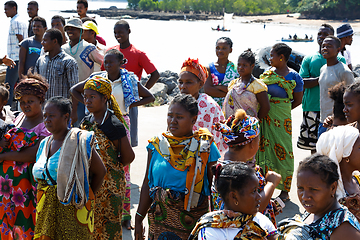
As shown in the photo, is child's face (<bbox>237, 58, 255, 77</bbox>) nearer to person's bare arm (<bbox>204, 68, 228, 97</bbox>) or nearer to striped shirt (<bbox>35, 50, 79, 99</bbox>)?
person's bare arm (<bbox>204, 68, 228, 97</bbox>)

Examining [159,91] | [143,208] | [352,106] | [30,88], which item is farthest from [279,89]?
[159,91]

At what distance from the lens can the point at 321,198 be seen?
2.08 metres

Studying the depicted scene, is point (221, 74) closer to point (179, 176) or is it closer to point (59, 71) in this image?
point (59, 71)

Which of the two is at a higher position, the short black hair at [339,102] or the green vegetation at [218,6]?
the green vegetation at [218,6]

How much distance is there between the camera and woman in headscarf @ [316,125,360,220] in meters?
2.72

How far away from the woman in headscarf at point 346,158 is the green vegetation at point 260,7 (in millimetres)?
63635

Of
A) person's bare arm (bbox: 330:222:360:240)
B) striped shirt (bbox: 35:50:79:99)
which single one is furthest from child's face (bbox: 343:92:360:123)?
striped shirt (bbox: 35:50:79:99)

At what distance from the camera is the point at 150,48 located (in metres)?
34.3

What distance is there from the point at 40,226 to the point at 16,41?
6.69m

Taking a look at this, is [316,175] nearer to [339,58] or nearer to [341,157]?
[341,157]

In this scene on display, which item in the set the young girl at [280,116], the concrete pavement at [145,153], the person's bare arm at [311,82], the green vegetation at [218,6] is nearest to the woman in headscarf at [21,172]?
the concrete pavement at [145,153]

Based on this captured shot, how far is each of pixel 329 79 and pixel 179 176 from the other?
3197 millimetres

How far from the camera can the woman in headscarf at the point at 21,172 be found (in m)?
3.22

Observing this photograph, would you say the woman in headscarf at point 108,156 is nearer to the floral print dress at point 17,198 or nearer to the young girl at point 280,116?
the floral print dress at point 17,198
